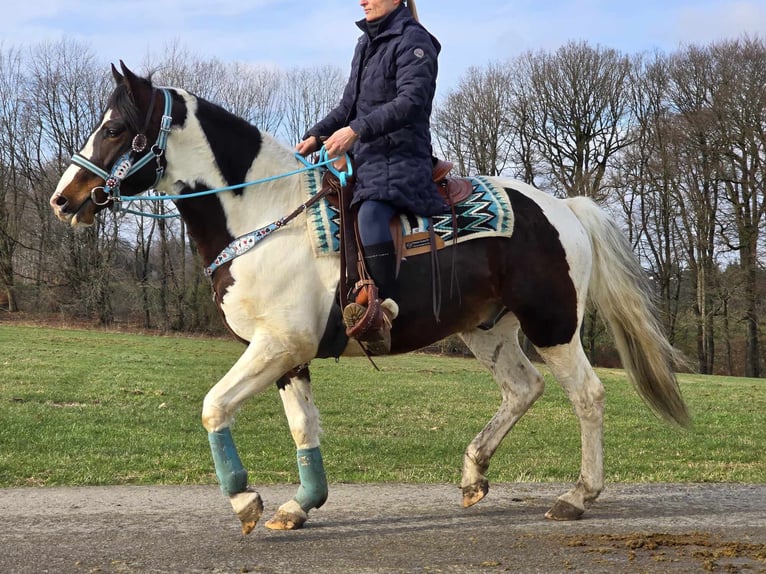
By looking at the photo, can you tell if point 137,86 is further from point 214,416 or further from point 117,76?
point 214,416

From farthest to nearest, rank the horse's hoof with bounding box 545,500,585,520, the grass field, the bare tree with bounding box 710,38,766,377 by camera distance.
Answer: the bare tree with bounding box 710,38,766,377
the grass field
the horse's hoof with bounding box 545,500,585,520

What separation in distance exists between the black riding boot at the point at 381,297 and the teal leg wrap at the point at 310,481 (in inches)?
35.0

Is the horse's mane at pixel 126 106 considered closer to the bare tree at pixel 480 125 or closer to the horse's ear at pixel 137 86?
the horse's ear at pixel 137 86

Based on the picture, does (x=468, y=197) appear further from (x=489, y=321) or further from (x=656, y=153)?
(x=656, y=153)

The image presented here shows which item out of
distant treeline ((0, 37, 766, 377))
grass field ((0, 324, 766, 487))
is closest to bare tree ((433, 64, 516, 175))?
distant treeline ((0, 37, 766, 377))

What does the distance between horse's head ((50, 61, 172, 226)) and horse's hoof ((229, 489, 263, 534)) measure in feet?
6.52

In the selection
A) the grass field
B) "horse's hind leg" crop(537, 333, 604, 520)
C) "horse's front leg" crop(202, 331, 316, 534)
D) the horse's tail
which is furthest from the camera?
the grass field

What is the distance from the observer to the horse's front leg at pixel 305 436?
5.51 m

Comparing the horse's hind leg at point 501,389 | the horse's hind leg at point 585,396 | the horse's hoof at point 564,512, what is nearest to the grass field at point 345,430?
the horse's hind leg at point 501,389

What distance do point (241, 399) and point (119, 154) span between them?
174 cm

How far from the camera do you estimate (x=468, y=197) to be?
5.73 metres

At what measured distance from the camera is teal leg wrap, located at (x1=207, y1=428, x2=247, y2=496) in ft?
16.4

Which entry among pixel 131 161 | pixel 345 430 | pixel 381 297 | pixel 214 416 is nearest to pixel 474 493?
pixel 381 297

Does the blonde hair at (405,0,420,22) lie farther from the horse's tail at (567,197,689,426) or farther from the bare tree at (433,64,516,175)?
the bare tree at (433,64,516,175)
